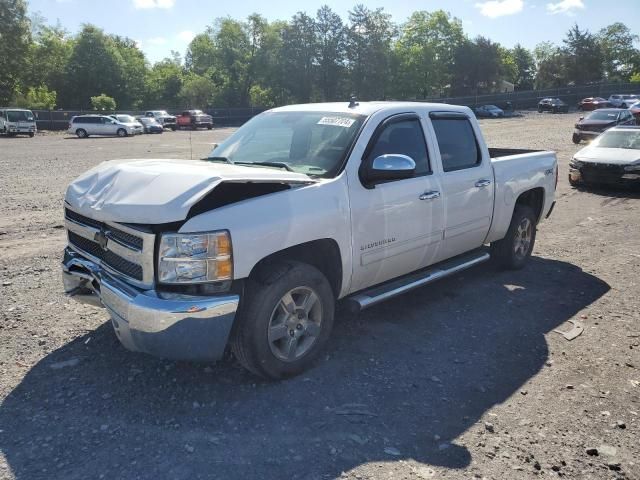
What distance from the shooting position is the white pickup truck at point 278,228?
3.17 m

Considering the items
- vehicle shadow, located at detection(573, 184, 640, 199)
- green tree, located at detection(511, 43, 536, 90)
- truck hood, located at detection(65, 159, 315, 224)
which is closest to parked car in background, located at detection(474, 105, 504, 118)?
vehicle shadow, located at detection(573, 184, 640, 199)

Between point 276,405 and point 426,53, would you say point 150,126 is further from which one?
point 426,53

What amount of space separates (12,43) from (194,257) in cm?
6197

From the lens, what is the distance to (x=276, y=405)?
3434 mm

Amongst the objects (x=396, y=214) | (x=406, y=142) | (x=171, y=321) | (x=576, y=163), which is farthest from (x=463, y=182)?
(x=576, y=163)

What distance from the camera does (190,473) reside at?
2.78 m

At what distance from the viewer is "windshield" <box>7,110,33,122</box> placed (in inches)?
1400

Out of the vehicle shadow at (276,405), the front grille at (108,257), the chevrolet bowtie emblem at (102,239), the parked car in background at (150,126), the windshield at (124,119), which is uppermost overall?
the windshield at (124,119)

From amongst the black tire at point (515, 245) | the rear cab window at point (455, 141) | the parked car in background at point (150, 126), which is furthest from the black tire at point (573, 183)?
the parked car in background at point (150, 126)

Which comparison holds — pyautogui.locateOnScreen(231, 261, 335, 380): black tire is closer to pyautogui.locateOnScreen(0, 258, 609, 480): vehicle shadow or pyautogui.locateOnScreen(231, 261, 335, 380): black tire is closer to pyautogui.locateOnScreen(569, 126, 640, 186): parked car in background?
pyautogui.locateOnScreen(0, 258, 609, 480): vehicle shadow

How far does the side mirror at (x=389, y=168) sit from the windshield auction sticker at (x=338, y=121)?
49 cm

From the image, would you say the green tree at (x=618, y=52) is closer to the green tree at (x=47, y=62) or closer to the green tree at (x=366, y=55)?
the green tree at (x=366, y=55)

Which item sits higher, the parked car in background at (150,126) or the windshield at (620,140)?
the parked car in background at (150,126)

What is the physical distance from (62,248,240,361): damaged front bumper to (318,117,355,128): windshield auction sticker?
1.80 metres
